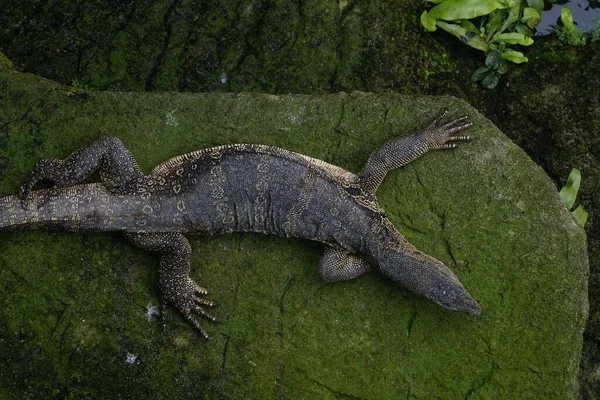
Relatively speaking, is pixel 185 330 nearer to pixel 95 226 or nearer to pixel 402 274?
pixel 95 226

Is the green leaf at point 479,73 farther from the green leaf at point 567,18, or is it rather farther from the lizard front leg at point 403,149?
the lizard front leg at point 403,149

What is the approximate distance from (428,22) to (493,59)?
1.00m

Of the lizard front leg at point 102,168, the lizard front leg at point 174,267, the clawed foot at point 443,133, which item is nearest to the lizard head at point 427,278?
the clawed foot at point 443,133

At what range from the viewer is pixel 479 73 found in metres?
11.0

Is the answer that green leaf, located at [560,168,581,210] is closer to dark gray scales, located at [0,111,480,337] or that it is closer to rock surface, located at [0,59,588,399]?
rock surface, located at [0,59,588,399]

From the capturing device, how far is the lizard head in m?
8.68

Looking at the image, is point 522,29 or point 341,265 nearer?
point 341,265

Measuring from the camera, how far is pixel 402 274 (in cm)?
882

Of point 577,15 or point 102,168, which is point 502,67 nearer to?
point 577,15

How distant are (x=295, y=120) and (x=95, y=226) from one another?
2.52 m

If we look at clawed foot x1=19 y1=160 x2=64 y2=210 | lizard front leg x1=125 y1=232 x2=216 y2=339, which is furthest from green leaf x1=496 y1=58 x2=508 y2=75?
clawed foot x1=19 y1=160 x2=64 y2=210

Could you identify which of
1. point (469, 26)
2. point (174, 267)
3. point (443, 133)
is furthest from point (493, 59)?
point (174, 267)

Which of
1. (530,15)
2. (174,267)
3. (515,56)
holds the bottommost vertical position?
(174,267)

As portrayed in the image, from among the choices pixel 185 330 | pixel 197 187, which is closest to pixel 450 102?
pixel 197 187
